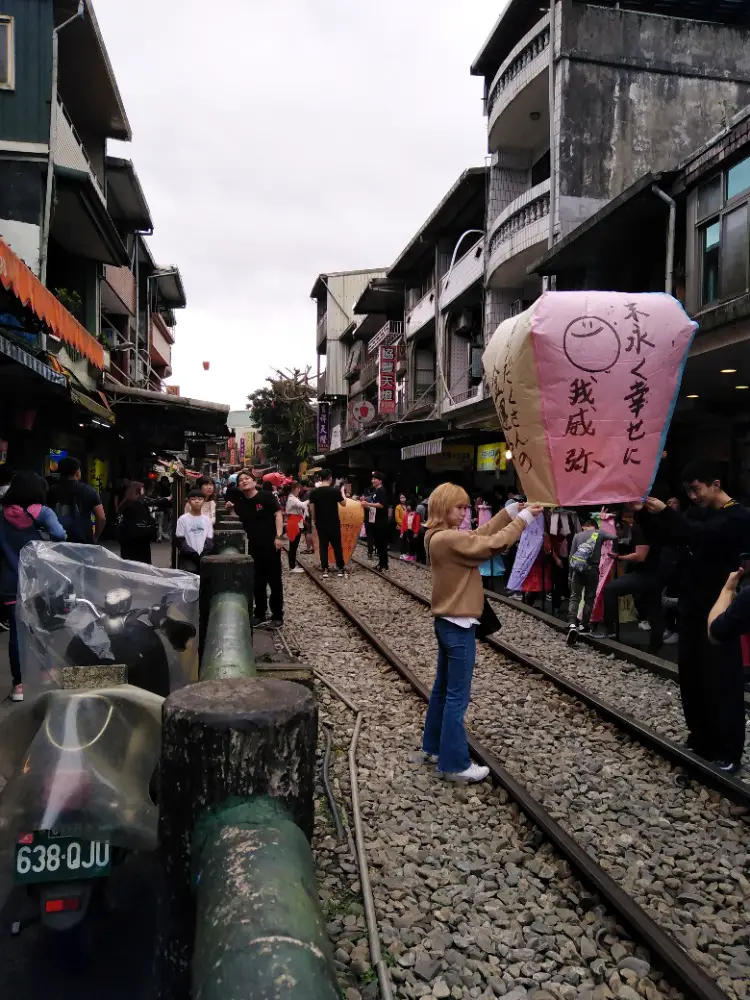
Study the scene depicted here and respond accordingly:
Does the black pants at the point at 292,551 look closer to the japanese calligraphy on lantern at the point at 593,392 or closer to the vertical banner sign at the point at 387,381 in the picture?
the japanese calligraphy on lantern at the point at 593,392

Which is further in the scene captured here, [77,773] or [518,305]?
[518,305]

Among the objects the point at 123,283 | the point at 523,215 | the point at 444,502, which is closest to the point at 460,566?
the point at 444,502

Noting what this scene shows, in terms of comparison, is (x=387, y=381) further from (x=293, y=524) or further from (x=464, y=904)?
(x=464, y=904)

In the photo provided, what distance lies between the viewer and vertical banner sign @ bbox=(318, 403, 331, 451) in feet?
141

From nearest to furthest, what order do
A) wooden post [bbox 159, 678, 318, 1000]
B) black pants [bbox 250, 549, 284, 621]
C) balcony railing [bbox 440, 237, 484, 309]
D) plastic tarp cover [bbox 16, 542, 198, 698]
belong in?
wooden post [bbox 159, 678, 318, 1000] → plastic tarp cover [bbox 16, 542, 198, 698] → black pants [bbox 250, 549, 284, 621] → balcony railing [bbox 440, 237, 484, 309]

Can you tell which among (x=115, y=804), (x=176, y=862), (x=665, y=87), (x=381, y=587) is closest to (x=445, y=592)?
(x=115, y=804)

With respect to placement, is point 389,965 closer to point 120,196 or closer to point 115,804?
point 115,804

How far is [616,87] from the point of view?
15750mm

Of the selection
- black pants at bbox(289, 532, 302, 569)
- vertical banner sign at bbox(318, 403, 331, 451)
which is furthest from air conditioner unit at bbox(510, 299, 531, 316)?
vertical banner sign at bbox(318, 403, 331, 451)

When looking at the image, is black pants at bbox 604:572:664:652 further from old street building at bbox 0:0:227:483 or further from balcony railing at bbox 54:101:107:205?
balcony railing at bbox 54:101:107:205

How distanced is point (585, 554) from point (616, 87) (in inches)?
481

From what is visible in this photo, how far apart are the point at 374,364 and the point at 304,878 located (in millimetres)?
33145

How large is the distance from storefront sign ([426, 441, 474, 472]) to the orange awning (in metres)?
12.4

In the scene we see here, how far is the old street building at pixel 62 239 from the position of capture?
363 inches
